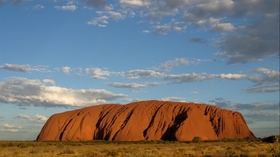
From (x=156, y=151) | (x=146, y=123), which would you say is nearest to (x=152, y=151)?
(x=156, y=151)

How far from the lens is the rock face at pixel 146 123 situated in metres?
65.4

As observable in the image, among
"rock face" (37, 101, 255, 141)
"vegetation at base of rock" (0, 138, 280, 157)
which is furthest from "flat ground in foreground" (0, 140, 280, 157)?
"rock face" (37, 101, 255, 141)

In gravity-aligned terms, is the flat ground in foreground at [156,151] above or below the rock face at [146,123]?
below

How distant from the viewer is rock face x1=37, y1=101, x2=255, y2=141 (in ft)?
215

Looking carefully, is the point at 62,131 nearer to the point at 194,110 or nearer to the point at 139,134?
the point at 139,134

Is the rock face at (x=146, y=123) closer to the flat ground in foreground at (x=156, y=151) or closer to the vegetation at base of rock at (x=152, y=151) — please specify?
the vegetation at base of rock at (x=152, y=151)

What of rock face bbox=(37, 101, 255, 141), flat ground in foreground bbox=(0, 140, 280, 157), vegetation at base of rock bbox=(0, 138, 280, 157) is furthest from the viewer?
rock face bbox=(37, 101, 255, 141)

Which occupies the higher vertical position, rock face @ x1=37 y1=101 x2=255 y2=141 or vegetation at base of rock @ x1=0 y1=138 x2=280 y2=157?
rock face @ x1=37 y1=101 x2=255 y2=141

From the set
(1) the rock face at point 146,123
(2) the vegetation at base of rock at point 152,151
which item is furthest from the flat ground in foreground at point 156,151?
(1) the rock face at point 146,123

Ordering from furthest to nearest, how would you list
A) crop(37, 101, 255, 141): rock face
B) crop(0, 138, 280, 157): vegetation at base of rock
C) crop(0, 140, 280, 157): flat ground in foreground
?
crop(37, 101, 255, 141): rock face, crop(0, 138, 280, 157): vegetation at base of rock, crop(0, 140, 280, 157): flat ground in foreground

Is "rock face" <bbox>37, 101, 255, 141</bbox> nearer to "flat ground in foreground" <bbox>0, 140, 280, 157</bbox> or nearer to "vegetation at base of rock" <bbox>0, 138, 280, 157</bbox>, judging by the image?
"vegetation at base of rock" <bbox>0, 138, 280, 157</bbox>

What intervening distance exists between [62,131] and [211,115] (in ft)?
114

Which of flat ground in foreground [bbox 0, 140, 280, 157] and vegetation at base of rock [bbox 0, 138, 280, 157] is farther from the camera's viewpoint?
vegetation at base of rock [bbox 0, 138, 280, 157]

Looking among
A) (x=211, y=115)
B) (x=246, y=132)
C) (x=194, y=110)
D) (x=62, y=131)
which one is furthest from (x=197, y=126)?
(x=62, y=131)
